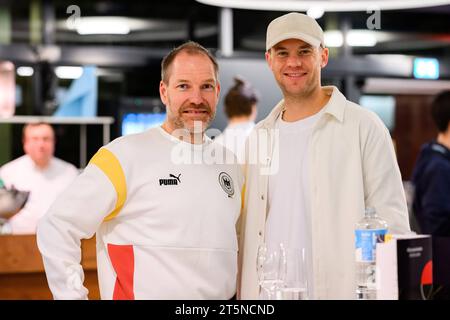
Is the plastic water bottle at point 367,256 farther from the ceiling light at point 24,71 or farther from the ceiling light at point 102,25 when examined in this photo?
the ceiling light at point 102,25

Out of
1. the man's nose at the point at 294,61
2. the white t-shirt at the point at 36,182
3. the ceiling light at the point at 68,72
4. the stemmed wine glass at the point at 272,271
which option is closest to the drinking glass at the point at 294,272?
the stemmed wine glass at the point at 272,271

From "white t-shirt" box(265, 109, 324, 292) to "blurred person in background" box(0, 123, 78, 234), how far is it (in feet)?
10.0

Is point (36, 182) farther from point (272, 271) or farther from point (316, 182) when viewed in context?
point (272, 271)

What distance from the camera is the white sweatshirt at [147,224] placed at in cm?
227

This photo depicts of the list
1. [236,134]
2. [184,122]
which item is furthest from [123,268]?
[236,134]

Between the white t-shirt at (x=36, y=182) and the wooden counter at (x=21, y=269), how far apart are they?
3.50 feet

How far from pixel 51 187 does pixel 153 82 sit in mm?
3070

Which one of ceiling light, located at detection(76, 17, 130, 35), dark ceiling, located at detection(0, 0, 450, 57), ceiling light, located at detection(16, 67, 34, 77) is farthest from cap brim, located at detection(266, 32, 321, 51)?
ceiling light, located at detection(76, 17, 130, 35)

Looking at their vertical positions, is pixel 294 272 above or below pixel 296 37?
below

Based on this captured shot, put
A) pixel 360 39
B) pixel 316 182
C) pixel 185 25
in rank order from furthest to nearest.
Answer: pixel 360 39 < pixel 185 25 < pixel 316 182

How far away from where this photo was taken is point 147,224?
Answer: 2330 mm

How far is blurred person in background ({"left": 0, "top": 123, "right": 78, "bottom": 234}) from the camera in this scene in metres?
5.45

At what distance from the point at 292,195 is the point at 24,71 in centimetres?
568
